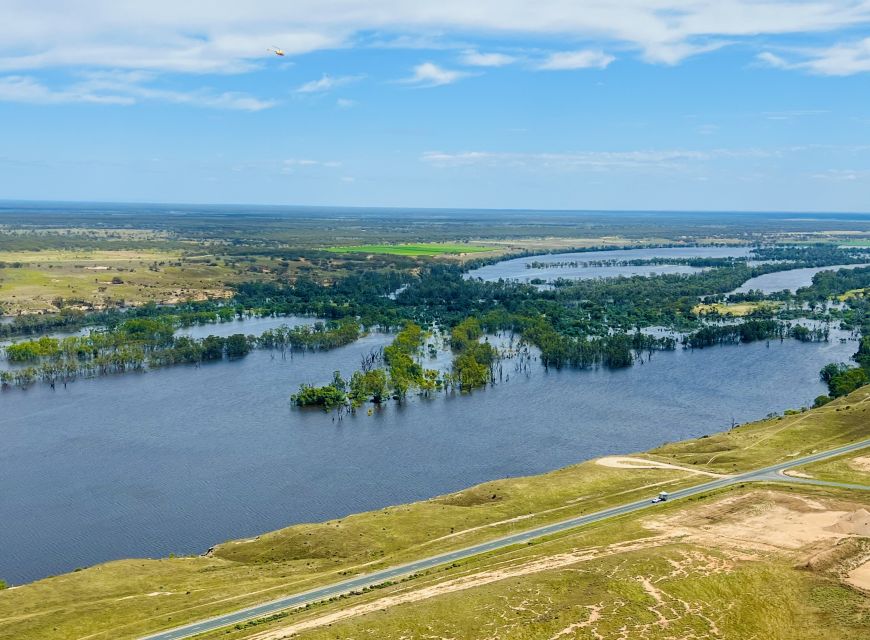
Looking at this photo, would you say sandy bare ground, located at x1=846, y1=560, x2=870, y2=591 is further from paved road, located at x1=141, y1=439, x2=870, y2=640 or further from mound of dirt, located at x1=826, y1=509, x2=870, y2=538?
paved road, located at x1=141, y1=439, x2=870, y2=640

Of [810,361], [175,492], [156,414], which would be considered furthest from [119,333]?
[810,361]

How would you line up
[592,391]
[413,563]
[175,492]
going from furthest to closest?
[592,391], [175,492], [413,563]

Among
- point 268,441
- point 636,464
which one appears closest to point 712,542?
point 636,464

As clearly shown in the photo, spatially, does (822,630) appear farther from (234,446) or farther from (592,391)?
(592,391)

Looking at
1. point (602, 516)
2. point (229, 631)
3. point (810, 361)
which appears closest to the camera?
point (229, 631)

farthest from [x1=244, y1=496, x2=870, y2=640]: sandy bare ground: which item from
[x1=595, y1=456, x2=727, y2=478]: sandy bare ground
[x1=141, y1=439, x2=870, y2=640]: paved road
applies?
[x1=595, y1=456, x2=727, y2=478]: sandy bare ground

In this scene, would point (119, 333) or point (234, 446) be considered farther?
point (119, 333)
